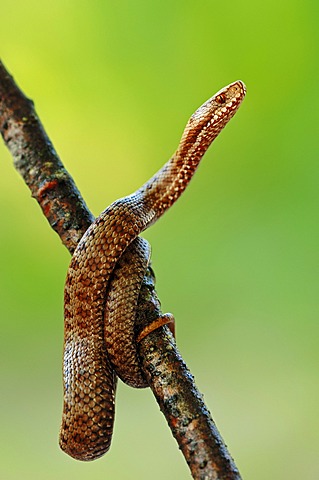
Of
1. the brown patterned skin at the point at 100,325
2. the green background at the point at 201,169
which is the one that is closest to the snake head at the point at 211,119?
the brown patterned skin at the point at 100,325

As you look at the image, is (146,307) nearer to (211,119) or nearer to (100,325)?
(100,325)


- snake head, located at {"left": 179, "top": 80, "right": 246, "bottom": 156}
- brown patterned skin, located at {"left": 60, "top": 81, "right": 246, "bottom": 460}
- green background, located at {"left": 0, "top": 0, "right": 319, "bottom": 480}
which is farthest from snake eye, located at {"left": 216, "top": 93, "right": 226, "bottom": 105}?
green background, located at {"left": 0, "top": 0, "right": 319, "bottom": 480}

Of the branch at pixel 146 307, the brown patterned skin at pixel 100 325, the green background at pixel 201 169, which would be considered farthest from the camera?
the green background at pixel 201 169

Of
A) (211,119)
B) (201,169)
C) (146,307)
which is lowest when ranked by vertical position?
(146,307)

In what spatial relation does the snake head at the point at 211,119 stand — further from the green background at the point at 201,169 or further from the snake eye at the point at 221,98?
the green background at the point at 201,169

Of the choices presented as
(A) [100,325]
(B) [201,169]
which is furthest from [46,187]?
(B) [201,169]
